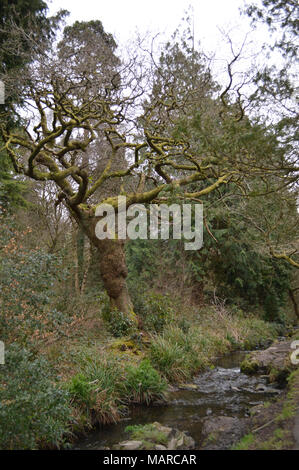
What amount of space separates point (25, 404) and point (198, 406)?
368 centimetres

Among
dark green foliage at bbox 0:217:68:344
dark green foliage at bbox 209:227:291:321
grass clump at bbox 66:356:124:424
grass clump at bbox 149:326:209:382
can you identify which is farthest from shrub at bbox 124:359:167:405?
dark green foliage at bbox 209:227:291:321

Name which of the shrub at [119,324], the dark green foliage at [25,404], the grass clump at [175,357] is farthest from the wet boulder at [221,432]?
the shrub at [119,324]

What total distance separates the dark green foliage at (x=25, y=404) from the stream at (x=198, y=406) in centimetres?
102

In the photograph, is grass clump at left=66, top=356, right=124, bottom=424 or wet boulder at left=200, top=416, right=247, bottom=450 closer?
wet boulder at left=200, top=416, right=247, bottom=450

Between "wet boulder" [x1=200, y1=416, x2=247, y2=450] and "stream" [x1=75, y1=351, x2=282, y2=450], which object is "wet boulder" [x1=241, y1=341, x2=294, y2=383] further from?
"wet boulder" [x1=200, y1=416, x2=247, y2=450]

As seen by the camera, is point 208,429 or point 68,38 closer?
point 208,429

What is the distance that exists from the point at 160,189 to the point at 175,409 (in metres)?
5.32

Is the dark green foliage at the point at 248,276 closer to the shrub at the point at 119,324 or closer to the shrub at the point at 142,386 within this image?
the shrub at the point at 119,324

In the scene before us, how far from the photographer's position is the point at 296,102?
5.59 m

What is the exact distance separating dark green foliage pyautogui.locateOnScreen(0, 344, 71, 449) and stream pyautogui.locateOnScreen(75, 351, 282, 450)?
3.35 ft

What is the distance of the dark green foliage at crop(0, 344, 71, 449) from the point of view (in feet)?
13.4

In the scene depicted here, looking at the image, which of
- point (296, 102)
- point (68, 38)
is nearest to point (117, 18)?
point (68, 38)

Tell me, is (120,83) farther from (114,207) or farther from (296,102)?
(296,102)

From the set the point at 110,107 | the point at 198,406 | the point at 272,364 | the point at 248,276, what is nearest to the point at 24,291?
the point at 198,406
